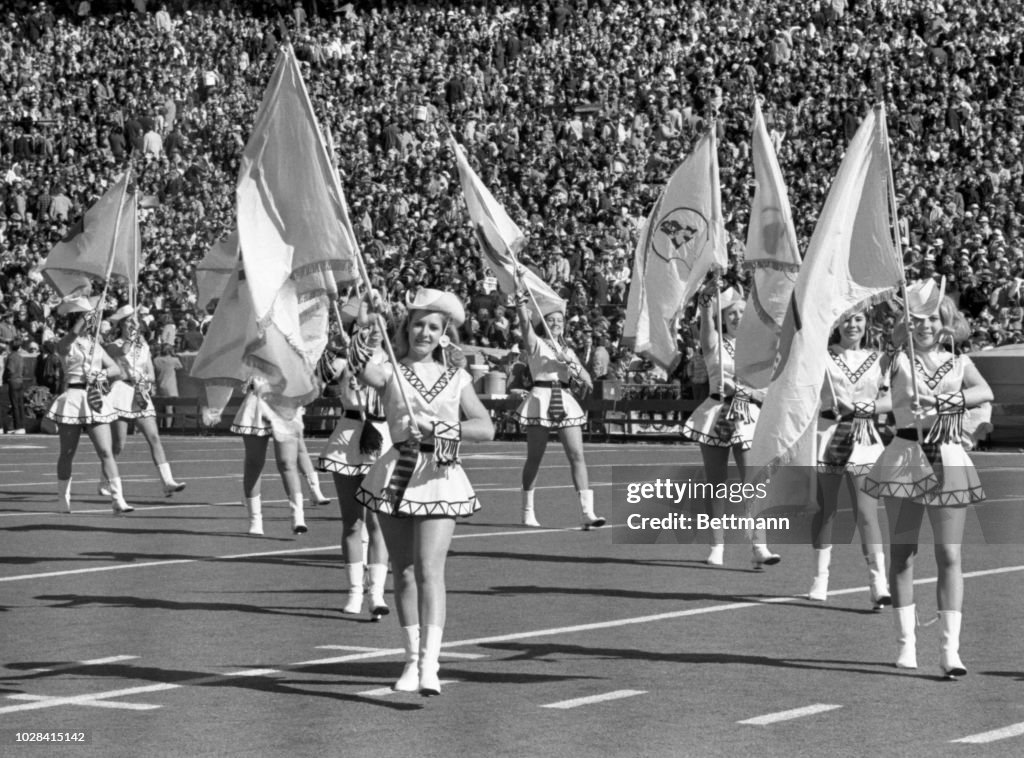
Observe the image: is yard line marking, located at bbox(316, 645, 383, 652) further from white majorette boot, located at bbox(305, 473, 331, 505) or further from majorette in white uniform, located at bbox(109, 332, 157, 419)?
majorette in white uniform, located at bbox(109, 332, 157, 419)

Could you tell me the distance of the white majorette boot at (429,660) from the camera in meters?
8.31

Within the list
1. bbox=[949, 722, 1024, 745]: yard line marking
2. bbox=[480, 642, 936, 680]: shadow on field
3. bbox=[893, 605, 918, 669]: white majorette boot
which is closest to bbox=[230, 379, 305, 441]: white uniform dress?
bbox=[480, 642, 936, 680]: shadow on field

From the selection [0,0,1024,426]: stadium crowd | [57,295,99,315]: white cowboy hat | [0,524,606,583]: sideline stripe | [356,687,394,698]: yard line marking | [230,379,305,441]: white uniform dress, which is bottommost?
[0,524,606,583]: sideline stripe

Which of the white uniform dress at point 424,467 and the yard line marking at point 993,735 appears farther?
the white uniform dress at point 424,467

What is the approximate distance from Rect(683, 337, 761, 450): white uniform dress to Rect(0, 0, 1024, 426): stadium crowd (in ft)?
41.7

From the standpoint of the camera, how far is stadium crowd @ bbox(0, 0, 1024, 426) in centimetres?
3216

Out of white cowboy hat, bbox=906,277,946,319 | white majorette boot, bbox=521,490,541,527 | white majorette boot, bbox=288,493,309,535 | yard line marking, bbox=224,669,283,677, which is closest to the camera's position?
yard line marking, bbox=224,669,283,677

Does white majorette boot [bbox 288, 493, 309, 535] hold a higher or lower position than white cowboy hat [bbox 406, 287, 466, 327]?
lower

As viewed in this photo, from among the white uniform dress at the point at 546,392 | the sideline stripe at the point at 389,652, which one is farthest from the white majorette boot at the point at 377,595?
the white uniform dress at the point at 546,392

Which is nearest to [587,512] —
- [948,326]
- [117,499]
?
[117,499]

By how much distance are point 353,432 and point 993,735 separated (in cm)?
506

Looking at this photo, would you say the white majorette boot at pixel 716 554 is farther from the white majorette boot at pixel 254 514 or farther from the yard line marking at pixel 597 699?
the yard line marking at pixel 597 699

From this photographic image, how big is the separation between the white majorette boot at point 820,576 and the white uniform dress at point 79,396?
836 centimetres

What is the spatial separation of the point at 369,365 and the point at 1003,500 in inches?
435
